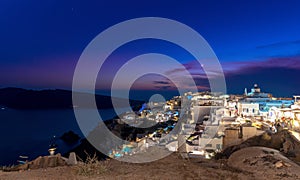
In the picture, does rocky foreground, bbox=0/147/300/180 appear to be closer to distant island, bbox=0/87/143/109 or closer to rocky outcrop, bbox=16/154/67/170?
rocky outcrop, bbox=16/154/67/170

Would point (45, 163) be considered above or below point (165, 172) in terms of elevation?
below

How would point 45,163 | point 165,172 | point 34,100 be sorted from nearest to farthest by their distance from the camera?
point 165,172 → point 45,163 → point 34,100

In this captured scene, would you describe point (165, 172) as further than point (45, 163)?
No

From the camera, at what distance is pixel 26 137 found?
45719 mm

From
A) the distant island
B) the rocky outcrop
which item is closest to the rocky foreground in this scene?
the rocky outcrop

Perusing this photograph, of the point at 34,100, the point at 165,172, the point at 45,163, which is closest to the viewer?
the point at 165,172

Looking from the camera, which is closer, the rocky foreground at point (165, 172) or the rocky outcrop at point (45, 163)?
the rocky foreground at point (165, 172)

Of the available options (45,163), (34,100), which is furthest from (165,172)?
(34,100)

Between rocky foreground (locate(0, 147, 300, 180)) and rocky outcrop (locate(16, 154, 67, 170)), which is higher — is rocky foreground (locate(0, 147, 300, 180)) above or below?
above

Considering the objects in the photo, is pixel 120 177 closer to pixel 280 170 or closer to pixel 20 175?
pixel 20 175

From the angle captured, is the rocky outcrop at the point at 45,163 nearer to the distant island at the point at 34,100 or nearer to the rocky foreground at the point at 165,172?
the rocky foreground at the point at 165,172

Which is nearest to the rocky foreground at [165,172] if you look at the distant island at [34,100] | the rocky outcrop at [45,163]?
the rocky outcrop at [45,163]

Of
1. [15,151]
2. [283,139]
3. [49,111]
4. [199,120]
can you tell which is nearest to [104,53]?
[283,139]

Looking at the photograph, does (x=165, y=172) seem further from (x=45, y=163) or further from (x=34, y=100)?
(x=34, y=100)
